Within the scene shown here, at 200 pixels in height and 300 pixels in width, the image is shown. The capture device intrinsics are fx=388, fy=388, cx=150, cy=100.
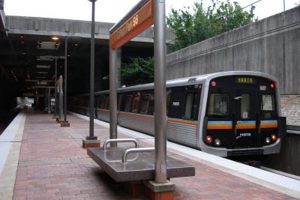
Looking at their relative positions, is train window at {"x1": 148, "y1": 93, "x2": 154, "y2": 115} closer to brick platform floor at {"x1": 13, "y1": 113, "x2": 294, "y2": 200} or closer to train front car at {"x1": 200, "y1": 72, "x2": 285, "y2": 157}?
train front car at {"x1": 200, "y1": 72, "x2": 285, "y2": 157}

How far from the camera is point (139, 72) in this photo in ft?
106

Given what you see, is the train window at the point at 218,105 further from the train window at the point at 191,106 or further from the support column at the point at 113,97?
the support column at the point at 113,97

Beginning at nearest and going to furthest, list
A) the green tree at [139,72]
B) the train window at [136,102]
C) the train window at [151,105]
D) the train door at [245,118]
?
the train door at [245,118] → the train window at [151,105] → the train window at [136,102] → the green tree at [139,72]

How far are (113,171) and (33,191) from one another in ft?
4.87

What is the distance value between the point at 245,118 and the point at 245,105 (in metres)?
0.39

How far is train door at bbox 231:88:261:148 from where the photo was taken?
10.6 m

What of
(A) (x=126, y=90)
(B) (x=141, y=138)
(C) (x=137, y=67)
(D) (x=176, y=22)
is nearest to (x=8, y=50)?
(C) (x=137, y=67)

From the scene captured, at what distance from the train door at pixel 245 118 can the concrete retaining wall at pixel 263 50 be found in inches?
112

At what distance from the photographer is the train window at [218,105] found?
10.6 meters

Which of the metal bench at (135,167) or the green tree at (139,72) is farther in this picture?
the green tree at (139,72)

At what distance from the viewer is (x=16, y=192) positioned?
19.0ft

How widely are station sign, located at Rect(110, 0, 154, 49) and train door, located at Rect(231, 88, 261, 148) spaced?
4.16 meters

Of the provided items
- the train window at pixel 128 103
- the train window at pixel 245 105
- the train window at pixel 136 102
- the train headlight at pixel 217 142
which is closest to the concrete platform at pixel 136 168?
the train headlight at pixel 217 142

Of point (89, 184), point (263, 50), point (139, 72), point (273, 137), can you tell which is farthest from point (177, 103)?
point (139, 72)
